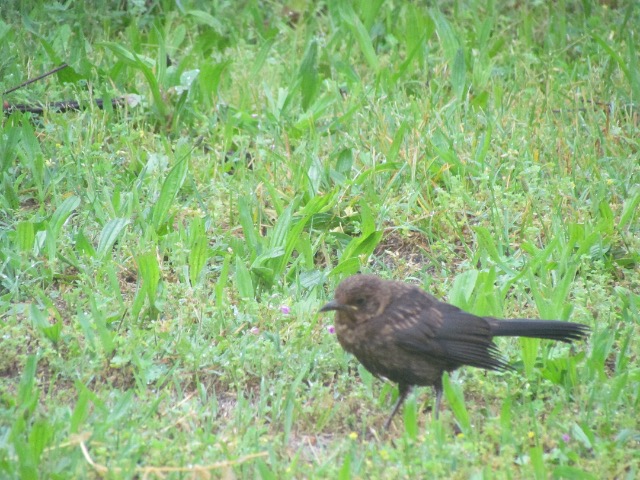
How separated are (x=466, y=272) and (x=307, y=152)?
166 centimetres

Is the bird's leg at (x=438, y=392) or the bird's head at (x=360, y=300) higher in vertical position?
the bird's head at (x=360, y=300)

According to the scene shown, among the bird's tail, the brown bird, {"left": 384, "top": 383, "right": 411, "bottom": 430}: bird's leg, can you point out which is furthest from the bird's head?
the bird's tail

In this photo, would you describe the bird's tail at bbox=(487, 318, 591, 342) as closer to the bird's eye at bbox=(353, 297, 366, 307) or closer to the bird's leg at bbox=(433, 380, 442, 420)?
the bird's leg at bbox=(433, 380, 442, 420)

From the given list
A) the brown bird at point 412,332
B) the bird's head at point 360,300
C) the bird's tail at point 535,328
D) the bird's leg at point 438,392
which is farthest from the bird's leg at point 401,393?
the bird's tail at point 535,328

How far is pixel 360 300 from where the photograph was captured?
14.3 ft

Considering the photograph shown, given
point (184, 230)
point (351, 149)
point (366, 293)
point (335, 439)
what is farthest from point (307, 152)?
point (335, 439)

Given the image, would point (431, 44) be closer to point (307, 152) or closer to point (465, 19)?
point (465, 19)

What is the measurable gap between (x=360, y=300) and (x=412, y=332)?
10.9 inches

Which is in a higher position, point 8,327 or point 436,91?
point 436,91

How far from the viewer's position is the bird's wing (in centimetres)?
427

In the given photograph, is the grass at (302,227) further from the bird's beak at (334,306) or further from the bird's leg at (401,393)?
the bird's beak at (334,306)

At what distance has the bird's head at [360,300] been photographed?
432 cm

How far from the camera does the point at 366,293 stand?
4.38m

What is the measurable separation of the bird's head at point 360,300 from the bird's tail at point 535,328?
534 mm
